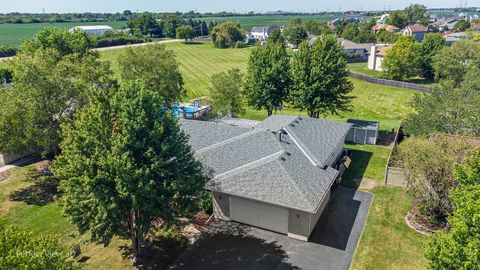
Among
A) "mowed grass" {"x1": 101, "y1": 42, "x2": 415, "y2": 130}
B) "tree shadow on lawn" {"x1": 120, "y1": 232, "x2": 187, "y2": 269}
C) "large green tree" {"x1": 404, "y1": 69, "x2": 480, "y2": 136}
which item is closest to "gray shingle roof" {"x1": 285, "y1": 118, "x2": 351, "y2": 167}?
"large green tree" {"x1": 404, "y1": 69, "x2": 480, "y2": 136}

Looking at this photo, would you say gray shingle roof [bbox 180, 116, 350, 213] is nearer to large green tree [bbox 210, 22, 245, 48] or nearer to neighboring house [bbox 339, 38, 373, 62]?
neighboring house [bbox 339, 38, 373, 62]

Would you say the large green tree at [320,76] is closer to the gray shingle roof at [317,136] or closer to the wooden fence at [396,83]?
the gray shingle roof at [317,136]

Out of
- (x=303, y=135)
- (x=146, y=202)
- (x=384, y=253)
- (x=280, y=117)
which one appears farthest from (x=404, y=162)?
(x=146, y=202)

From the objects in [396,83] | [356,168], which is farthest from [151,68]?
[396,83]

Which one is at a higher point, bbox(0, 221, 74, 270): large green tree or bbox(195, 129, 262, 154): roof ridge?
bbox(0, 221, 74, 270): large green tree

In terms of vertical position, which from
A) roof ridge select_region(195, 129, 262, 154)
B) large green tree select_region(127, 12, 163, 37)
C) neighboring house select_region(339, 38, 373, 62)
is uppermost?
large green tree select_region(127, 12, 163, 37)

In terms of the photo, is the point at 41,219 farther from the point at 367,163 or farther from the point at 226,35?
the point at 226,35
